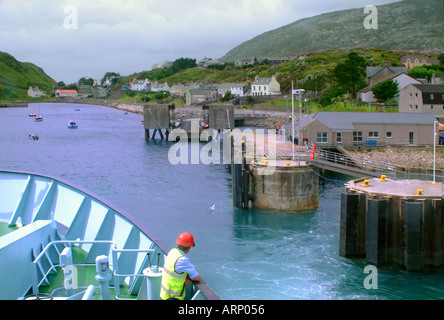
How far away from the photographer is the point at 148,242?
1167 cm

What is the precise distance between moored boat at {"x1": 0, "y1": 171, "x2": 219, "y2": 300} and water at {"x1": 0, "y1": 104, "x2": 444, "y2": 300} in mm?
8366

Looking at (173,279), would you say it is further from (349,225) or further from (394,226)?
(349,225)

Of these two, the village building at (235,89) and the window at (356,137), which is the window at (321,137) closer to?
the window at (356,137)

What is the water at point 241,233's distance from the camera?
20734 millimetres

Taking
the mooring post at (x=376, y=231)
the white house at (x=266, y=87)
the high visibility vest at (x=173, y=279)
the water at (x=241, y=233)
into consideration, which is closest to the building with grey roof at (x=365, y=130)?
the water at (x=241, y=233)

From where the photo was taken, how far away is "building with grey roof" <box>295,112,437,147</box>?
49.4 meters

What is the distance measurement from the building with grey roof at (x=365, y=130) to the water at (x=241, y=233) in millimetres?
4348

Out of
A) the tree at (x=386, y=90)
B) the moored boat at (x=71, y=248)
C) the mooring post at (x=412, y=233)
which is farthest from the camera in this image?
the tree at (x=386, y=90)

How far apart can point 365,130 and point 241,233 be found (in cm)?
2735

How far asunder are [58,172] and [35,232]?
46.2 m

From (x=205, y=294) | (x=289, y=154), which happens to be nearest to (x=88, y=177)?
(x=289, y=154)

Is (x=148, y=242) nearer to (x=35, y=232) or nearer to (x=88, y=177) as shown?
(x=35, y=232)

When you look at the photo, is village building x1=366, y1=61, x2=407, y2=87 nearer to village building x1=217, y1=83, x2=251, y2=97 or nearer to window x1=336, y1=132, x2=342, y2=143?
window x1=336, y1=132, x2=342, y2=143

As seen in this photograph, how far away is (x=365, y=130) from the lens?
50906 mm
